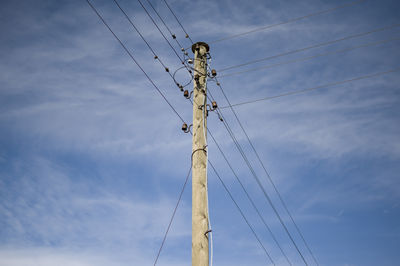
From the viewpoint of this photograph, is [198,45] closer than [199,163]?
No

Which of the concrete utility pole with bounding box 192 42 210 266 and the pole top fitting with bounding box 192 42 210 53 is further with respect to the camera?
the pole top fitting with bounding box 192 42 210 53

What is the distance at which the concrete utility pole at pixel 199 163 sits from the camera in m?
4.85

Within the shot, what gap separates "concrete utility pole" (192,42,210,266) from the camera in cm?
485

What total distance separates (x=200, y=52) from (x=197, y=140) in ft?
9.17

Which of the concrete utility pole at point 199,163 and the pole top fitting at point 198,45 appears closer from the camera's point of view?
the concrete utility pole at point 199,163

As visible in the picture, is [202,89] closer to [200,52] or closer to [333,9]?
[200,52]

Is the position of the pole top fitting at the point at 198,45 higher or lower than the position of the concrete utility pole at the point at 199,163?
higher

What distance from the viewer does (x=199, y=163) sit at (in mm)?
5648

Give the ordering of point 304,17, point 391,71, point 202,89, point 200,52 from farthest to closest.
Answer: point 304,17, point 391,71, point 200,52, point 202,89

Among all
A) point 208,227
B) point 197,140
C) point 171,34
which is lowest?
point 208,227

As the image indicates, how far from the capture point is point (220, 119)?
7.66 m

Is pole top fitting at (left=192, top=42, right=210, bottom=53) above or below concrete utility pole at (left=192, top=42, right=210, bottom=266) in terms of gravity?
above

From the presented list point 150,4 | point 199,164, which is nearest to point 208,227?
point 199,164

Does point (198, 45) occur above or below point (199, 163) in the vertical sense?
above
